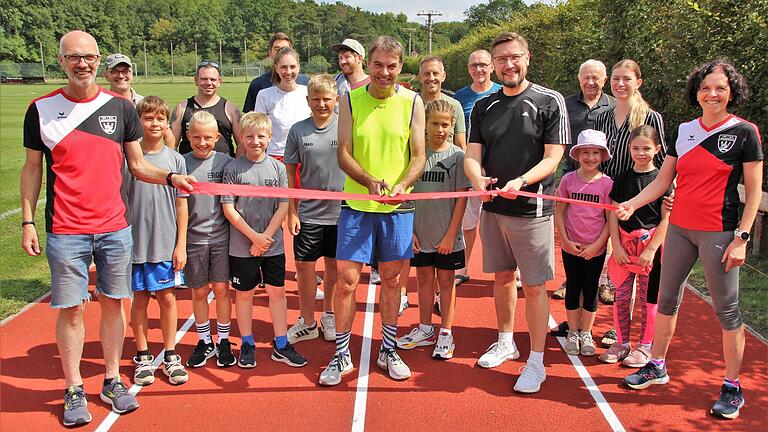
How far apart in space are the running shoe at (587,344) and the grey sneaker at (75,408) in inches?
148

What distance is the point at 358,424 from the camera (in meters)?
4.00

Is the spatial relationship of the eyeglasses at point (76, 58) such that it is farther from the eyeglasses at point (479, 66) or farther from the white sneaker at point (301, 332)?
the eyeglasses at point (479, 66)

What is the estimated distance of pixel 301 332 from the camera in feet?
17.9

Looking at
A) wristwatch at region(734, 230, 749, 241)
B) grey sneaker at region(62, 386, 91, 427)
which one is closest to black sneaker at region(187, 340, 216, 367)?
grey sneaker at region(62, 386, 91, 427)

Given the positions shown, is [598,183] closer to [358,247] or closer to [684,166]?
[684,166]

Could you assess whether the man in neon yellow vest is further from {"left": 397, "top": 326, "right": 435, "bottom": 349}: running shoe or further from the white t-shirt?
the white t-shirt

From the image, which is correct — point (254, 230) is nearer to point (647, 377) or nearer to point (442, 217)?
point (442, 217)

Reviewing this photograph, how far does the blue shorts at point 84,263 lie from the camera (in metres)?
3.89

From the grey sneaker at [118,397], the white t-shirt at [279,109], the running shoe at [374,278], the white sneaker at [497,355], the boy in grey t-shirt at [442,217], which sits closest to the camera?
the grey sneaker at [118,397]

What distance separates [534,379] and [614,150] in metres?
2.00

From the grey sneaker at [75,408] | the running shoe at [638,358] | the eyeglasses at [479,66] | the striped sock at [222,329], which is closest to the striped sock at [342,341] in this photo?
the striped sock at [222,329]

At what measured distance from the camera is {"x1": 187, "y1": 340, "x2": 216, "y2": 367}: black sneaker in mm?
4875

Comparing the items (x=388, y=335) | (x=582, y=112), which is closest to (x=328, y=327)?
(x=388, y=335)

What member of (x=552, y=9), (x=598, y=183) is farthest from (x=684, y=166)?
(x=552, y=9)
